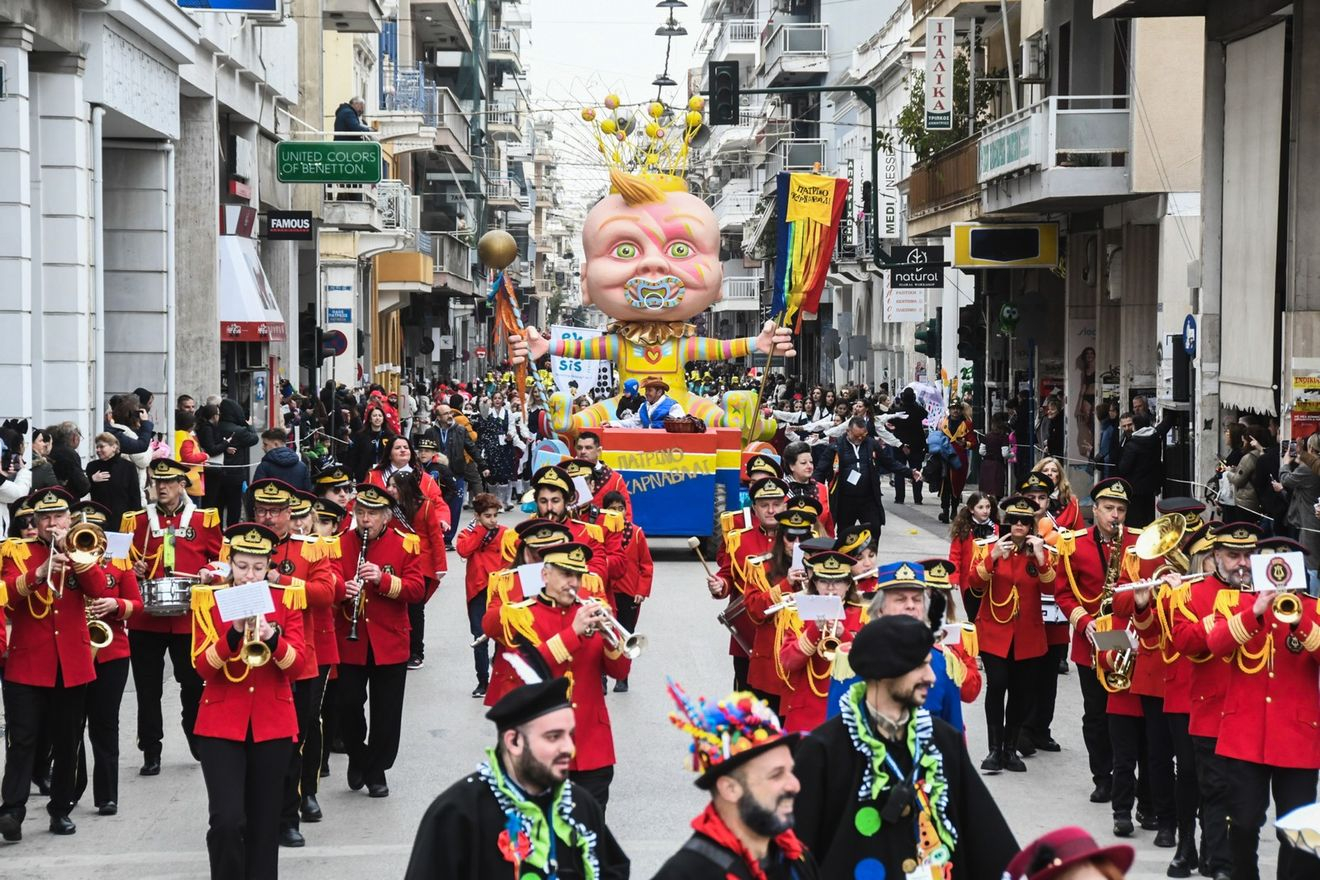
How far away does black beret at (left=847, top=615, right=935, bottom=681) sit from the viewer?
225 inches

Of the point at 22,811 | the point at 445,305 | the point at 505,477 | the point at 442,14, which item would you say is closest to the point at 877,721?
the point at 22,811

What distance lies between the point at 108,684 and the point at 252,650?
2.35 meters

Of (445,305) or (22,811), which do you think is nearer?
(22,811)

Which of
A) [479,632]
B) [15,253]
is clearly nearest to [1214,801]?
[479,632]

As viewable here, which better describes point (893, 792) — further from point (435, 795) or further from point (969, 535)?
point (969, 535)

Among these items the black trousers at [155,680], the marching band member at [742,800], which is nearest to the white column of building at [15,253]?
the black trousers at [155,680]

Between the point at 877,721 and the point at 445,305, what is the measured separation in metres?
62.1

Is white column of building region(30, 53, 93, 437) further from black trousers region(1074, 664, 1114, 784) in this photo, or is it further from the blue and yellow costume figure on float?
black trousers region(1074, 664, 1114, 784)

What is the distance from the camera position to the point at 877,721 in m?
5.76

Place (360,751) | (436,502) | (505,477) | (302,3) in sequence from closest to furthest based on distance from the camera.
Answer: (360,751)
(436,502)
(505,477)
(302,3)

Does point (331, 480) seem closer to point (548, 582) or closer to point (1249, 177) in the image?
point (548, 582)

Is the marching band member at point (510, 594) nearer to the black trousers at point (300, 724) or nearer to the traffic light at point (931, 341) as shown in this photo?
the black trousers at point (300, 724)

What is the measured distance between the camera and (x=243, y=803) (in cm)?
841

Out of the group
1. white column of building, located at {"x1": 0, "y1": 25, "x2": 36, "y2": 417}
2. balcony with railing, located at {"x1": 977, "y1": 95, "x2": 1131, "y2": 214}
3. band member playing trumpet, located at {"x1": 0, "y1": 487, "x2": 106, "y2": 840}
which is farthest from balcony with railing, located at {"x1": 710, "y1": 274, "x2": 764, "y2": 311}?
band member playing trumpet, located at {"x1": 0, "y1": 487, "x2": 106, "y2": 840}
